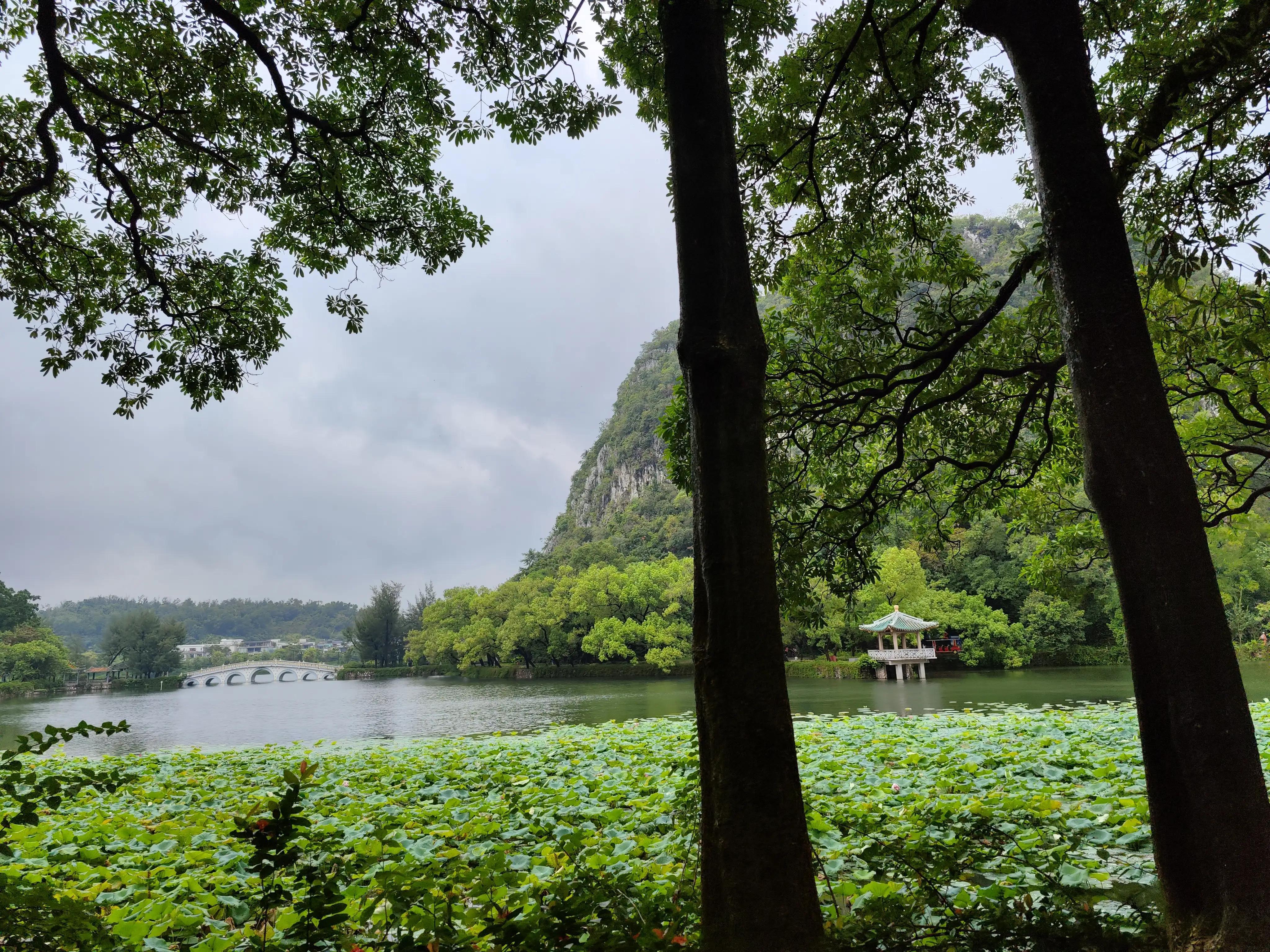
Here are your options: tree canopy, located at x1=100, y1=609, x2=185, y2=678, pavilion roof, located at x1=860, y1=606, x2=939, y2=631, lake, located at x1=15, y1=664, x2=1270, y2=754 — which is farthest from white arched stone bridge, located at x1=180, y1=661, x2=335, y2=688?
pavilion roof, located at x1=860, y1=606, x2=939, y2=631

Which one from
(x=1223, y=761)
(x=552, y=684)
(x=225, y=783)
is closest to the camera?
(x=1223, y=761)

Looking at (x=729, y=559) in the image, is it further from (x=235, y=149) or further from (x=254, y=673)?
(x=254, y=673)

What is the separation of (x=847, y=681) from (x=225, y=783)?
2284 centimetres

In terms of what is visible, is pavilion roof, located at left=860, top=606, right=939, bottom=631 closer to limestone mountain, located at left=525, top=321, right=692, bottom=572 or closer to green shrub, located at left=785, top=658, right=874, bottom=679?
green shrub, located at left=785, top=658, right=874, bottom=679

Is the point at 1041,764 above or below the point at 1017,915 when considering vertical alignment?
below

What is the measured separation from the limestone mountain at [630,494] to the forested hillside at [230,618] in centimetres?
4107

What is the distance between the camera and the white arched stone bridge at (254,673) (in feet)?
173

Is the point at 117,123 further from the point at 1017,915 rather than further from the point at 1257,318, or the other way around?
the point at 1257,318

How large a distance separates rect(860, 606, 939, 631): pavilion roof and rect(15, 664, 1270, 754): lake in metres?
1.83

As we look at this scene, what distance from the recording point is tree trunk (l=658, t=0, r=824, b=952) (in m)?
1.72

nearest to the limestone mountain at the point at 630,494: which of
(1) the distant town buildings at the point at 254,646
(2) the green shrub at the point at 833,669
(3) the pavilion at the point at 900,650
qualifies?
(2) the green shrub at the point at 833,669

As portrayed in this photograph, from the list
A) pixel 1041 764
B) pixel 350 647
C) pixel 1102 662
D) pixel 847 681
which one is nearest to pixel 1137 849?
pixel 1041 764

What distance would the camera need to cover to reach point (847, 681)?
25.4 m

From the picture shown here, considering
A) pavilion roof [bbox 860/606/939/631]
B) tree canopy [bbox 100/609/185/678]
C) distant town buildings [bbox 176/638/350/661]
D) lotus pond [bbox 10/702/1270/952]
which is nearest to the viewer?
lotus pond [bbox 10/702/1270/952]
